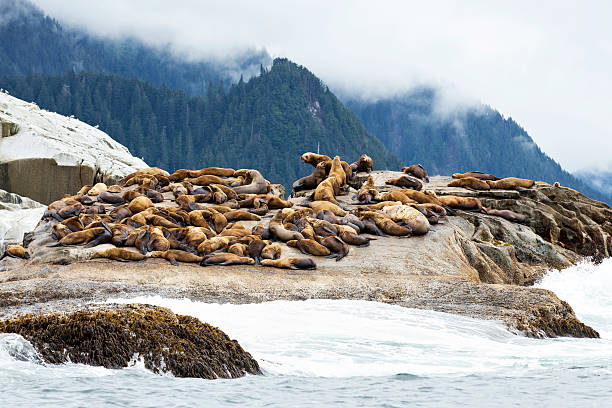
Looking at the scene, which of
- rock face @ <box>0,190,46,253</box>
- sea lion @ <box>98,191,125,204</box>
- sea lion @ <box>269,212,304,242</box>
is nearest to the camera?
sea lion @ <box>269,212,304,242</box>

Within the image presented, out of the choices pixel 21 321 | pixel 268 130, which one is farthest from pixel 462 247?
pixel 268 130

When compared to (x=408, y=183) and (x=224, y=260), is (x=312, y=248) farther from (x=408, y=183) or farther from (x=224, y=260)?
→ (x=408, y=183)

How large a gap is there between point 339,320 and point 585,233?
10.5m

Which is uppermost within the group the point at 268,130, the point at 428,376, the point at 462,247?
the point at 268,130

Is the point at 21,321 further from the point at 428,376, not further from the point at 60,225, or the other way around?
the point at 60,225

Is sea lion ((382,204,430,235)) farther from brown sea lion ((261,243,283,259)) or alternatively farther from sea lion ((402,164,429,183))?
sea lion ((402,164,429,183))

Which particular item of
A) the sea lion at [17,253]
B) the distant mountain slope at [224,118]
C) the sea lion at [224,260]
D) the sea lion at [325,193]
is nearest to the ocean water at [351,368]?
the sea lion at [224,260]

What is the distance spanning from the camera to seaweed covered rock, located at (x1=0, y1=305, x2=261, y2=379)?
18.2 ft

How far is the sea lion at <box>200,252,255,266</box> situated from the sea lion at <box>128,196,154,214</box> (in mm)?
3130

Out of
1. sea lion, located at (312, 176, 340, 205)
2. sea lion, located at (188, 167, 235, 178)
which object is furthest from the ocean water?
sea lion, located at (188, 167, 235, 178)

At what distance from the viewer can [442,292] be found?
10.1m

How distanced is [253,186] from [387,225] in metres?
4.51

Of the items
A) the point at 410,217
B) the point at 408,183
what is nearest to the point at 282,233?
the point at 410,217

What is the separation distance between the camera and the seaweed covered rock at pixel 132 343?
219 inches
